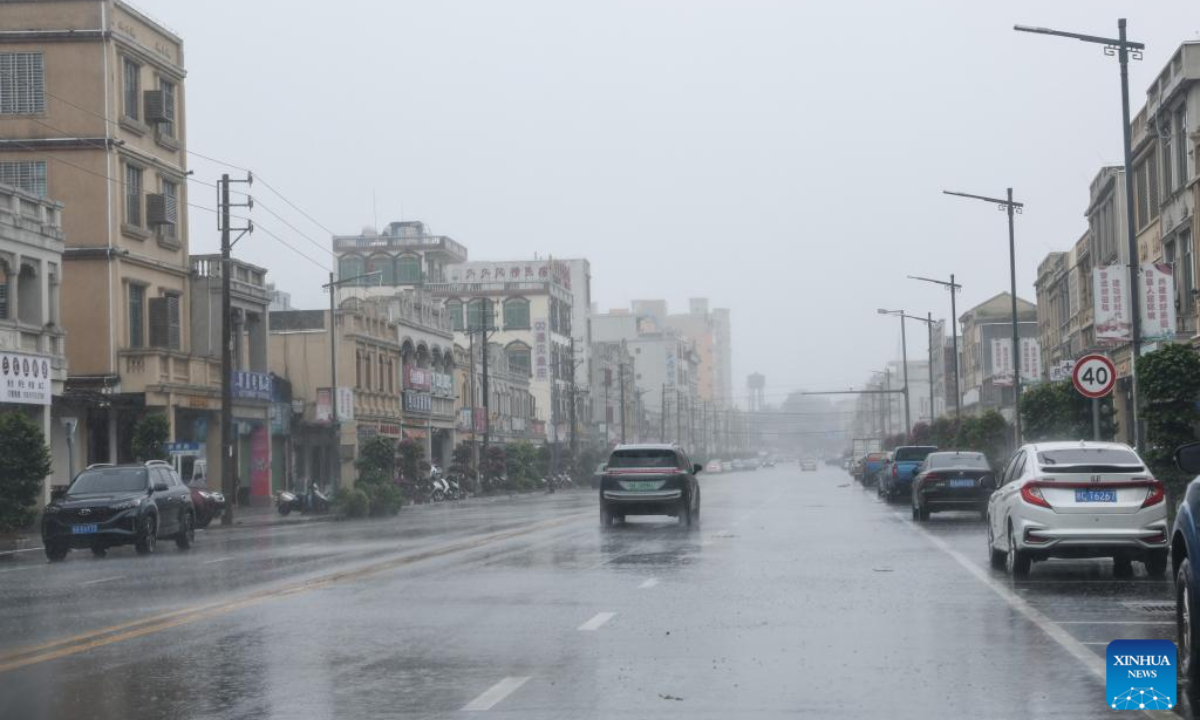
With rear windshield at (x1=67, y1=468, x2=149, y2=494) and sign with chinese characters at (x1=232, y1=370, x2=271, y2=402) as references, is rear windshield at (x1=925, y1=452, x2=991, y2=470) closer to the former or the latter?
rear windshield at (x1=67, y1=468, x2=149, y2=494)

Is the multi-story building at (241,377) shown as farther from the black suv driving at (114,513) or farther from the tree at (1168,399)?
the tree at (1168,399)

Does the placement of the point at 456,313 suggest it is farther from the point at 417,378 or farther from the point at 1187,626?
the point at 1187,626

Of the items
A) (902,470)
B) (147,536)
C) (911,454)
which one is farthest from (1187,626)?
(911,454)

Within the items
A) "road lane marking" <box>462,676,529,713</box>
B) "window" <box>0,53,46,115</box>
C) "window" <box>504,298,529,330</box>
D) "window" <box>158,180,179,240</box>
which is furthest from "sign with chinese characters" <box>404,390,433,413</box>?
"road lane marking" <box>462,676,529,713</box>

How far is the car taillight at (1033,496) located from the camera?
19681 mm

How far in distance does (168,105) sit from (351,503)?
15.3 meters

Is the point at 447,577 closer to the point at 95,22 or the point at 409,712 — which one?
the point at 409,712

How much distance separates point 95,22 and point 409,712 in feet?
154

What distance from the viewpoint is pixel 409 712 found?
9977mm

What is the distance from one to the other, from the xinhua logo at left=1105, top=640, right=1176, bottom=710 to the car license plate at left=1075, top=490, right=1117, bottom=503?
1274cm

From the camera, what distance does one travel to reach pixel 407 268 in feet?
416

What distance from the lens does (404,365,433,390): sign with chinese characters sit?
290ft

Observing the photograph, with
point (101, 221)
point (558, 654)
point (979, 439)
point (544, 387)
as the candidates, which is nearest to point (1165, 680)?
point (558, 654)

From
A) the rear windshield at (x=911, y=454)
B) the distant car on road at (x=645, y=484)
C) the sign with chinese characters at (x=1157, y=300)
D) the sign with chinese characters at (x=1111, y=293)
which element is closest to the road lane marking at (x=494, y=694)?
the distant car on road at (x=645, y=484)
